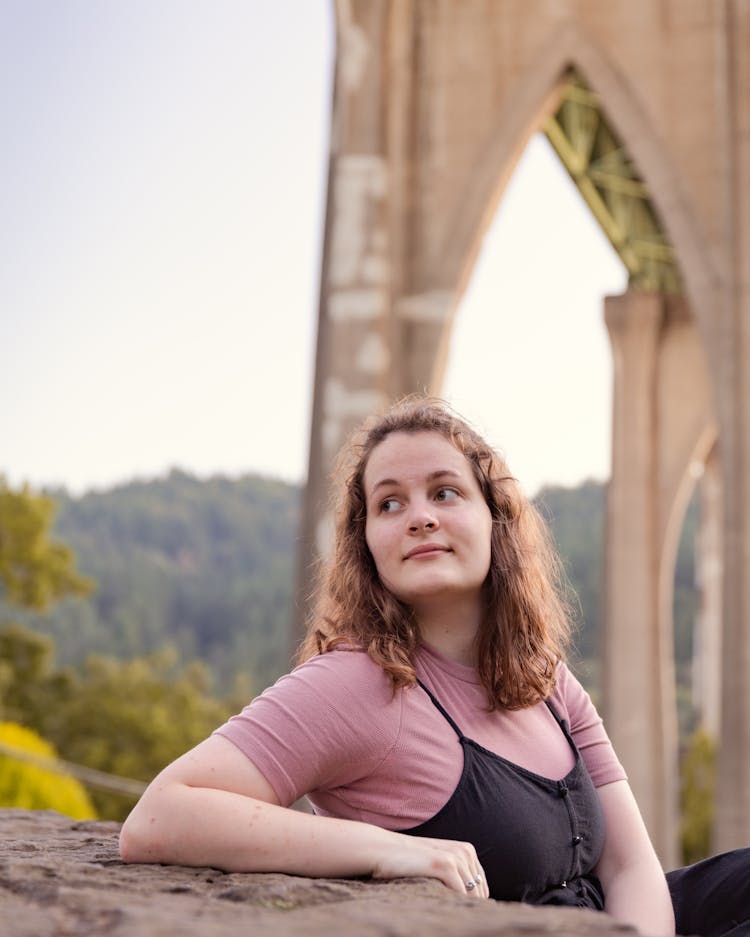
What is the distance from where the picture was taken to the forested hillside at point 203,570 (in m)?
61.8

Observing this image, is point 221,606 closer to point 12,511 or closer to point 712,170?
point 12,511

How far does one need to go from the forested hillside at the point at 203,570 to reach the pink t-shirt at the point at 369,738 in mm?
54824

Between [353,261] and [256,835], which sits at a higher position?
[353,261]

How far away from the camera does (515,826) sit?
2283 mm

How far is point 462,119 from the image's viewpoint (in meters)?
12.2

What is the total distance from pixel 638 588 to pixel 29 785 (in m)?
8.42

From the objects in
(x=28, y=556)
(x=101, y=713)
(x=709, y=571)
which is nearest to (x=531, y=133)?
(x=709, y=571)

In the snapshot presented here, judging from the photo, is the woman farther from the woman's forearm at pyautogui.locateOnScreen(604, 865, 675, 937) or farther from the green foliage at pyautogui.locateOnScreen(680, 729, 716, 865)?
the green foliage at pyautogui.locateOnScreen(680, 729, 716, 865)

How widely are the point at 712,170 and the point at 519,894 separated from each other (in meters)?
10.3

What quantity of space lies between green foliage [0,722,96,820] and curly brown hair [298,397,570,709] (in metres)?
11.5

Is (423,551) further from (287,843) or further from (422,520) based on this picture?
(287,843)

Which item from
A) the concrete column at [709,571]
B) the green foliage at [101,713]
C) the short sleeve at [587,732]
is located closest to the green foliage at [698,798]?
the concrete column at [709,571]

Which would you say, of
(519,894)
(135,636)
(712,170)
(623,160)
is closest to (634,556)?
(623,160)

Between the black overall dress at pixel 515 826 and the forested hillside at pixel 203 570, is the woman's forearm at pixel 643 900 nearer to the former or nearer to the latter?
the black overall dress at pixel 515 826
